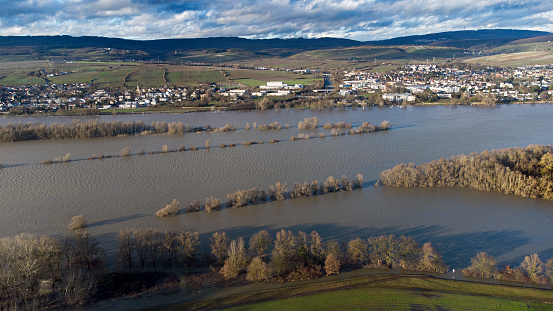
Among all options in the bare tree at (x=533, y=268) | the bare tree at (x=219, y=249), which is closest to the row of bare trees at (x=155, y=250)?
the bare tree at (x=219, y=249)

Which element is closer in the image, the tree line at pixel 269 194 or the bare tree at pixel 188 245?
the bare tree at pixel 188 245

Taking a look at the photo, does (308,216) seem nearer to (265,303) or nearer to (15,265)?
(265,303)

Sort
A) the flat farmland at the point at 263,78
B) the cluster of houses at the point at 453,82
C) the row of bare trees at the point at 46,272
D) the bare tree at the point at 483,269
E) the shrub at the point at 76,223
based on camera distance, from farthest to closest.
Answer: the flat farmland at the point at 263,78
the cluster of houses at the point at 453,82
the shrub at the point at 76,223
the bare tree at the point at 483,269
the row of bare trees at the point at 46,272

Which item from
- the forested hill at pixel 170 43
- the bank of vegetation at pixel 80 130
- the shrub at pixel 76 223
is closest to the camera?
the shrub at pixel 76 223

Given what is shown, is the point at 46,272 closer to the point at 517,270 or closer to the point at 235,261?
the point at 235,261

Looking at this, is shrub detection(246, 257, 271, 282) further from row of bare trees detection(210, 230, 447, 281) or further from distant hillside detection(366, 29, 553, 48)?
distant hillside detection(366, 29, 553, 48)

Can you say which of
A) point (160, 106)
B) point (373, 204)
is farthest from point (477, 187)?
point (160, 106)

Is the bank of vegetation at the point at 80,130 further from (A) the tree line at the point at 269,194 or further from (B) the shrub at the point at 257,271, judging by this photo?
(B) the shrub at the point at 257,271
